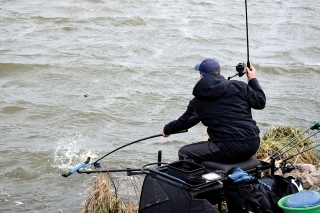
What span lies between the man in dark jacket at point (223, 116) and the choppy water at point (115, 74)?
3.16m

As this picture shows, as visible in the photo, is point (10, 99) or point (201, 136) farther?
point (10, 99)

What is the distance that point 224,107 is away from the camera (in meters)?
6.08

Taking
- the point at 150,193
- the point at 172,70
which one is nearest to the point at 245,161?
the point at 150,193

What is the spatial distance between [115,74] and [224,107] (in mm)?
11361

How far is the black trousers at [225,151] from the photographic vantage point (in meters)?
5.97

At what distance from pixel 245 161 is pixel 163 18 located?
18.8 metres

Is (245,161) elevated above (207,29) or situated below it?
above

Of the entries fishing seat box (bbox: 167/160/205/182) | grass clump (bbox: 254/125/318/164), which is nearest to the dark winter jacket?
fishing seat box (bbox: 167/160/205/182)

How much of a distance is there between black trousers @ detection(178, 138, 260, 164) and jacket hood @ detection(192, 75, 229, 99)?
19.6 inches

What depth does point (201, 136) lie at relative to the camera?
12133mm

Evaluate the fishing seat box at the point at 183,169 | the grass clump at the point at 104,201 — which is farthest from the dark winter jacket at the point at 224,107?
the grass clump at the point at 104,201

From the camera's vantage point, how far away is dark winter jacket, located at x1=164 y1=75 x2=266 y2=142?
6.03 m

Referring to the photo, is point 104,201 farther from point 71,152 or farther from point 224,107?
point 71,152

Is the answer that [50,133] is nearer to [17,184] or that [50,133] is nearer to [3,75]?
[17,184]
